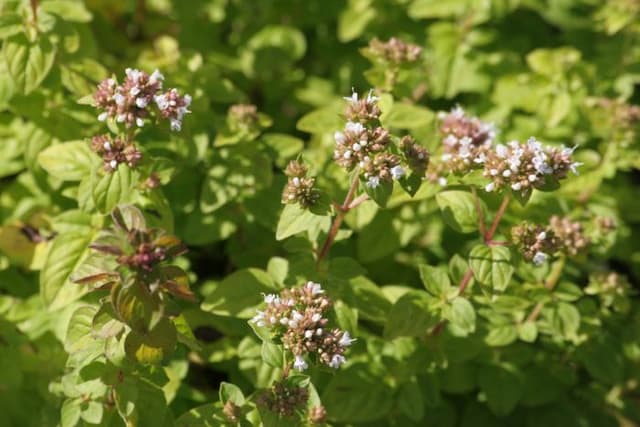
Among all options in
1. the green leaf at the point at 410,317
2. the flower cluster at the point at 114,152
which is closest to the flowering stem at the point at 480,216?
the green leaf at the point at 410,317

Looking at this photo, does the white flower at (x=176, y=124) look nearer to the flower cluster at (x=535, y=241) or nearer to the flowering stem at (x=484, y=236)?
the flowering stem at (x=484, y=236)

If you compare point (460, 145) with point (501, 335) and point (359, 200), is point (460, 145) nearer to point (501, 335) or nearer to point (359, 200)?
point (359, 200)

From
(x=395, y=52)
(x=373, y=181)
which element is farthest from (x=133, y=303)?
(x=395, y=52)

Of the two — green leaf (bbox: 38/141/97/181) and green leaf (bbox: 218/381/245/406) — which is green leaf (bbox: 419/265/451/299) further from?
green leaf (bbox: 38/141/97/181)

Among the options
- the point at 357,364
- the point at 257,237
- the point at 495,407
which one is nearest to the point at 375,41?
the point at 257,237

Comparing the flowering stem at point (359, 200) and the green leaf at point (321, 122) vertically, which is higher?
the green leaf at point (321, 122)

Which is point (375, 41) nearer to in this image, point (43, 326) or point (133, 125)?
point (133, 125)
